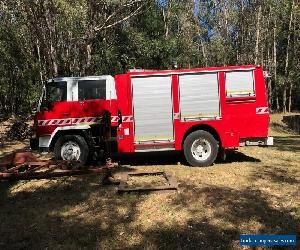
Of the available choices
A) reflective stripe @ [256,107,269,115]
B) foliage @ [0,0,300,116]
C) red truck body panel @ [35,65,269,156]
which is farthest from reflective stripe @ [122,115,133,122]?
foliage @ [0,0,300,116]

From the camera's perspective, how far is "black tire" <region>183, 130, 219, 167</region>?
11750mm

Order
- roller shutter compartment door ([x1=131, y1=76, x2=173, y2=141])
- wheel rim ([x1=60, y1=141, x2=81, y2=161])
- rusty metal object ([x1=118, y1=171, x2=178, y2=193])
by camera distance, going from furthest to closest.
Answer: wheel rim ([x1=60, y1=141, x2=81, y2=161]) → roller shutter compartment door ([x1=131, y1=76, x2=173, y2=141]) → rusty metal object ([x1=118, y1=171, x2=178, y2=193])

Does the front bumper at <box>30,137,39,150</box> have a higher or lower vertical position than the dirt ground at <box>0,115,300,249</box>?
higher

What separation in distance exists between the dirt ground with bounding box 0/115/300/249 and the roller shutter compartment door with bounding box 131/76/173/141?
4.58ft

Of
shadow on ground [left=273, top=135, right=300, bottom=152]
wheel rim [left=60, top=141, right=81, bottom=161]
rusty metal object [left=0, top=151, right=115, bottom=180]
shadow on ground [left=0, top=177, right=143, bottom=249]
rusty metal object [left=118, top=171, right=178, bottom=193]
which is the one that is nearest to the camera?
shadow on ground [left=0, top=177, right=143, bottom=249]

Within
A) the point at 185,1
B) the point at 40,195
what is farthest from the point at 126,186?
the point at 185,1

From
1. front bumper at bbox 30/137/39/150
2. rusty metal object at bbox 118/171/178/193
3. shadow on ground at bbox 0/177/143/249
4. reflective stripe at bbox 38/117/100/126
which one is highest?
reflective stripe at bbox 38/117/100/126

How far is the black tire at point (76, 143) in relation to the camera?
477 inches

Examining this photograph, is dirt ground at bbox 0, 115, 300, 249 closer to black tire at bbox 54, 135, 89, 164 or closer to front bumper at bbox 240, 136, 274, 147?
front bumper at bbox 240, 136, 274, 147

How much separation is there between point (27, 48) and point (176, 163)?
22.9m

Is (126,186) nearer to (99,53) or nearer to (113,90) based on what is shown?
(113,90)

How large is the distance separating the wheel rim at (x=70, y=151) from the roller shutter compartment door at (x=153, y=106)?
1.96 metres

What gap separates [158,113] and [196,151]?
1591 mm

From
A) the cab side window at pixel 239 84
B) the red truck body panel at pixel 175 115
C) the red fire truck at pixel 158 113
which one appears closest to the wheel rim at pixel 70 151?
the red fire truck at pixel 158 113
